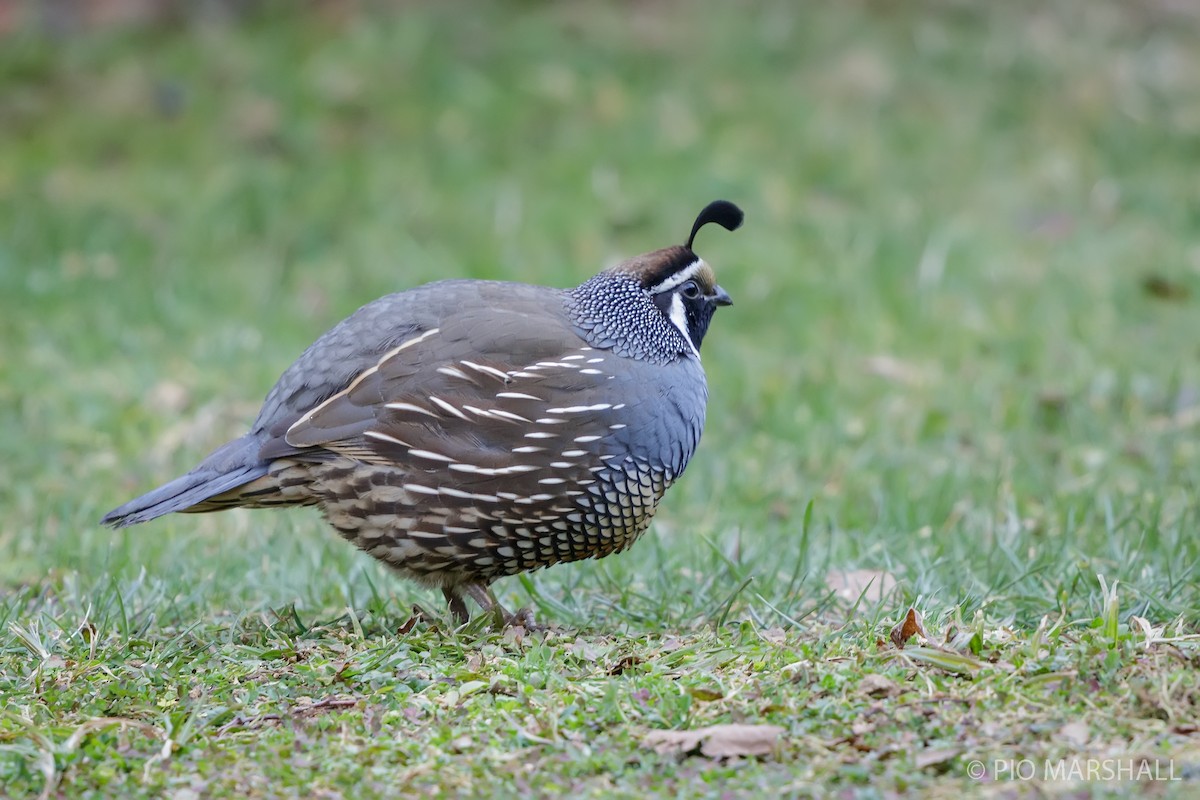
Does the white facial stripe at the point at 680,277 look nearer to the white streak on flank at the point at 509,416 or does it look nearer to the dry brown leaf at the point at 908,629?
the white streak on flank at the point at 509,416

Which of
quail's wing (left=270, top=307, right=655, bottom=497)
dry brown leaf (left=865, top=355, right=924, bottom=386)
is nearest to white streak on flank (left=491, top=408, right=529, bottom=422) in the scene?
quail's wing (left=270, top=307, right=655, bottom=497)

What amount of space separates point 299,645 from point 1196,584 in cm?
297

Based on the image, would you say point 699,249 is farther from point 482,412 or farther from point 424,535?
point 424,535

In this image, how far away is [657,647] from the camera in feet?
14.7

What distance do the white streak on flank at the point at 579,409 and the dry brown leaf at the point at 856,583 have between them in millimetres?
1068

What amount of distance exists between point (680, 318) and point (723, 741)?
82.0 inches

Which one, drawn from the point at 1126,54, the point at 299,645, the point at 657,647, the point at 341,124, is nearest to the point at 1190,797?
the point at 657,647

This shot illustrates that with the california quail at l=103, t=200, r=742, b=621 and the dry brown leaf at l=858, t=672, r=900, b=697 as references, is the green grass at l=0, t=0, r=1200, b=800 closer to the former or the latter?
the dry brown leaf at l=858, t=672, r=900, b=697

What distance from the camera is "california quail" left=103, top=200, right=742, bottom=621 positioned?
4820 mm

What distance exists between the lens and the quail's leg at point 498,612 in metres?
4.92

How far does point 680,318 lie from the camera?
545cm

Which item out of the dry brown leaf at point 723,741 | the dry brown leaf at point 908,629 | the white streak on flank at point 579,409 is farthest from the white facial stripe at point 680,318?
the dry brown leaf at point 723,741

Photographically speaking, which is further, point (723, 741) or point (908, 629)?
point (908, 629)

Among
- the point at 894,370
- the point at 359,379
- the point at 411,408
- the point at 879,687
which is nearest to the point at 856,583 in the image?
the point at 879,687
